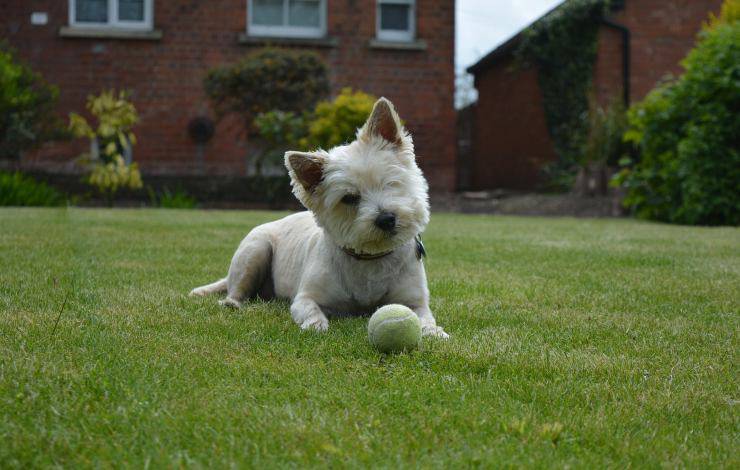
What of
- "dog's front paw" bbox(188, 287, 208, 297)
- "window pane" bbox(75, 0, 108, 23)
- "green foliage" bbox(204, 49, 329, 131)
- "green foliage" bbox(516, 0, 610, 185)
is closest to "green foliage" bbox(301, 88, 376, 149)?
"green foliage" bbox(204, 49, 329, 131)

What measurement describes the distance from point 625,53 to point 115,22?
1150 cm

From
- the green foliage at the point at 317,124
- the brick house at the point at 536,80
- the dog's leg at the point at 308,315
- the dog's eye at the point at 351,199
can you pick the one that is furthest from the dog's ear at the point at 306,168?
the brick house at the point at 536,80

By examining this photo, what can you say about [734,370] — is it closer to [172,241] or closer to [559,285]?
[559,285]

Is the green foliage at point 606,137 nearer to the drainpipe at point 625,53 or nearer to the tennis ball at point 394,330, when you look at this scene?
the drainpipe at point 625,53

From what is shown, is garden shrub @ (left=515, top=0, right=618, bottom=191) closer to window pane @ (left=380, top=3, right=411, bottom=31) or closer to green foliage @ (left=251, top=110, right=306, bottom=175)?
window pane @ (left=380, top=3, right=411, bottom=31)

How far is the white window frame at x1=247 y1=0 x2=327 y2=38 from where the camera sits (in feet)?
56.5

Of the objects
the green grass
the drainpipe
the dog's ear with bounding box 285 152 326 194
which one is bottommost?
the green grass

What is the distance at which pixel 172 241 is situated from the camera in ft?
27.1

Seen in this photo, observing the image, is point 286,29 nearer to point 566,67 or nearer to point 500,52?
point 566,67

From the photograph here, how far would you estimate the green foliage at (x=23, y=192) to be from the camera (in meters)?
14.1

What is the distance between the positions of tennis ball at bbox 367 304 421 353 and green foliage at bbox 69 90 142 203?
12229 millimetres

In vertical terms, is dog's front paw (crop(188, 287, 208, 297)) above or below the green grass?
above

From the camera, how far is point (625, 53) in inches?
749

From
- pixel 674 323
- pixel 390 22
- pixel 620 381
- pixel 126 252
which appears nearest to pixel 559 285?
pixel 674 323
